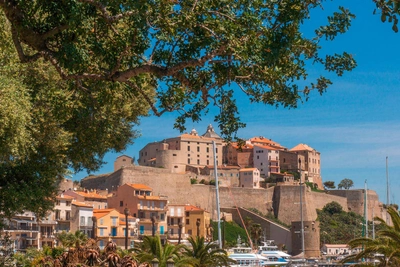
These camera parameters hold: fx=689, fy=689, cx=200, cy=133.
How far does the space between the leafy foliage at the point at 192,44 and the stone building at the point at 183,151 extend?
9323 centimetres

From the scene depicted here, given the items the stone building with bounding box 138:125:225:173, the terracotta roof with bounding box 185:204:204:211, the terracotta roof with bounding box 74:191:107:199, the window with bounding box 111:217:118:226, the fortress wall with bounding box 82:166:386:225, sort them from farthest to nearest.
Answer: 1. the stone building with bounding box 138:125:225:173
2. the fortress wall with bounding box 82:166:386:225
3. the terracotta roof with bounding box 185:204:204:211
4. the terracotta roof with bounding box 74:191:107:199
5. the window with bounding box 111:217:118:226

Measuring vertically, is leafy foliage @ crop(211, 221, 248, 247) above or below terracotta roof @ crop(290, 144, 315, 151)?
below

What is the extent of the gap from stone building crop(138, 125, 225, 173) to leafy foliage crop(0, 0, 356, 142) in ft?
306

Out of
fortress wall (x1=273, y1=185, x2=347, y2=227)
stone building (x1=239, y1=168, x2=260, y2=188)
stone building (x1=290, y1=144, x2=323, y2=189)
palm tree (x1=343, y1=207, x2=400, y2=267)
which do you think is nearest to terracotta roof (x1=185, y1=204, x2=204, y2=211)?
fortress wall (x1=273, y1=185, x2=347, y2=227)

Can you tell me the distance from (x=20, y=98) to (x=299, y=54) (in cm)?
837

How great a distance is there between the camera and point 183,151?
345 feet

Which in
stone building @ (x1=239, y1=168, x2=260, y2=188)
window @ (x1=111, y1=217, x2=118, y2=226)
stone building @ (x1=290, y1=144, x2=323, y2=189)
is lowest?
window @ (x1=111, y1=217, x2=118, y2=226)

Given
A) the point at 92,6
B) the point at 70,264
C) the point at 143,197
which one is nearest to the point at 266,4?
the point at 92,6

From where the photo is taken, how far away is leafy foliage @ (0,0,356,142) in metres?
6.63

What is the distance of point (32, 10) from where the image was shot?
704 centimetres

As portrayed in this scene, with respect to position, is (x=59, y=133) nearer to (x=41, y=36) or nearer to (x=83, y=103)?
(x=83, y=103)

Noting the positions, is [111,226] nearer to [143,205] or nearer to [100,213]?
[100,213]

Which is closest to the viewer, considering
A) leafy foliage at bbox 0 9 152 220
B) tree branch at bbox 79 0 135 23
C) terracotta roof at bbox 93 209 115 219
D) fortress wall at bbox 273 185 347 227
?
tree branch at bbox 79 0 135 23

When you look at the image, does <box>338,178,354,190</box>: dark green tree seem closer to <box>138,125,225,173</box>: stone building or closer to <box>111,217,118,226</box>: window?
<box>138,125,225,173</box>: stone building
